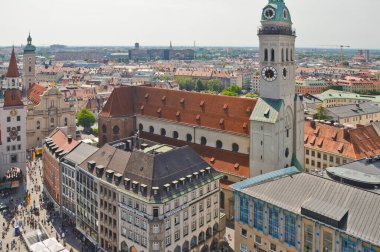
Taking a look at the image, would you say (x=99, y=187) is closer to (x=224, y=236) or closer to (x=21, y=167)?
(x=224, y=236)

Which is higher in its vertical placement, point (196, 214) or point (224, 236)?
point (196, 214)

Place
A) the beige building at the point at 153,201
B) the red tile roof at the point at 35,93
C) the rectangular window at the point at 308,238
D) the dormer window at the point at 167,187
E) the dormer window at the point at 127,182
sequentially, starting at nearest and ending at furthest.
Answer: the rectangular window at the point at 308,238 → the beige building at the point at 153,201 → the dormer window at the point at 167,187 → the dormer window at the point at 127,182 → the red tile roof at the point at 35,93

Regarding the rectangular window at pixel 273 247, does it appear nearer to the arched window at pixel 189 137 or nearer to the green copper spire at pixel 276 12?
the arched window at pixel 189 137

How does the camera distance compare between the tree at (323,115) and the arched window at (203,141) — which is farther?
the tree at (323,115)

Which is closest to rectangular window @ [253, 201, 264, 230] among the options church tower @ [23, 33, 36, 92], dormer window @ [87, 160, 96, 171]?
dormer window @ [87, 160, 96, 171]

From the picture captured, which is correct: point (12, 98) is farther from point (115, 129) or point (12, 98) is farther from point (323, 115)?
point (323, 115)

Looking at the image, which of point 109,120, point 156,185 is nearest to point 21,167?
point 109,120

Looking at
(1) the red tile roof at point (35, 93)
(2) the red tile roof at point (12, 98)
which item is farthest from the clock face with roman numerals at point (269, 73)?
(1) the red tile roof at point (35, 93)
